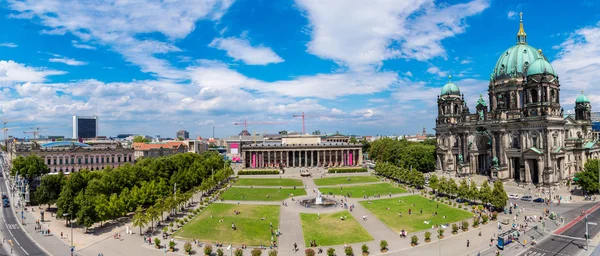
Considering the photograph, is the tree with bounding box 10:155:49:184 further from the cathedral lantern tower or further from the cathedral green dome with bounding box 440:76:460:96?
the cathedral lantern tower

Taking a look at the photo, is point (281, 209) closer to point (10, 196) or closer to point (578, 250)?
point (578, 250)

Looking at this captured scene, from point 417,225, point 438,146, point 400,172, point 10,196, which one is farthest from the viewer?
point 438,146

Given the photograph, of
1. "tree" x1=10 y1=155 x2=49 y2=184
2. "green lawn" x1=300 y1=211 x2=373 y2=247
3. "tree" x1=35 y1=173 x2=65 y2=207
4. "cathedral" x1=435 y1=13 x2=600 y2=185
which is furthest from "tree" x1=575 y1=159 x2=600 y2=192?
"tree" x1=10 y1=155 x2=49 y2=184

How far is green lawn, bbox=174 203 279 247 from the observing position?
174 feet

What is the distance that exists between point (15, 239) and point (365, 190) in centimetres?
7550

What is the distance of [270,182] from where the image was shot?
114m

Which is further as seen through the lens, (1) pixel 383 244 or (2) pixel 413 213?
(2) pixel 413 213

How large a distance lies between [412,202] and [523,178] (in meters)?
43.9

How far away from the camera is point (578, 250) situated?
46312 millimetres

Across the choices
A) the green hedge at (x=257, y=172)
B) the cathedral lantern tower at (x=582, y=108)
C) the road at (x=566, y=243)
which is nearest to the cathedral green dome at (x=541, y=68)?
the cathedral lantern tower at (x=582, y=108)

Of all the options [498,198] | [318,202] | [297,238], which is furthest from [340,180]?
[297,238]

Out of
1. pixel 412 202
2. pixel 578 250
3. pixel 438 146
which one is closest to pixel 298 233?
pixel 412 202

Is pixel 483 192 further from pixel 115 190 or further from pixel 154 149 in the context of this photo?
pixel 154 149

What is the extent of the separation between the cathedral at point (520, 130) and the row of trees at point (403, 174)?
24.8 meters
